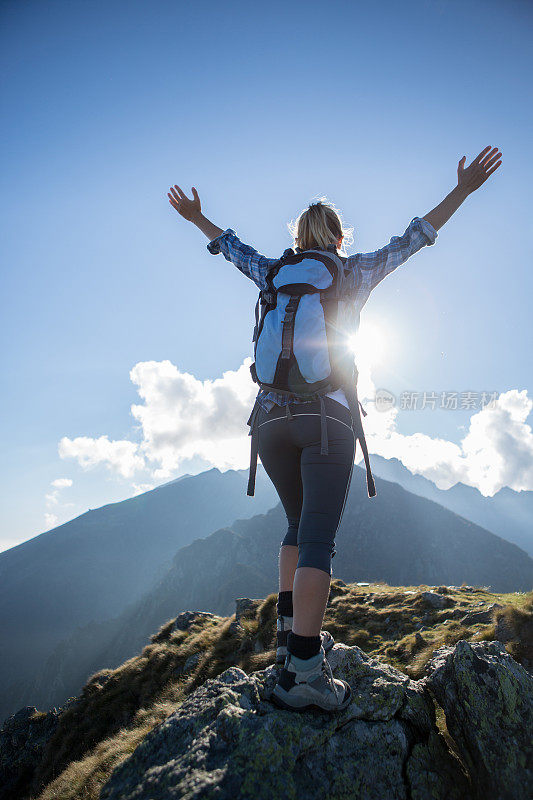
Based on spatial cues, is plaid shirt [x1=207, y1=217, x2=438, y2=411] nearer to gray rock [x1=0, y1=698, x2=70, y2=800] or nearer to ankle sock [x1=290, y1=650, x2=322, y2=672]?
ankle sock [x1=290, y1=650, x2=322, y2=672]

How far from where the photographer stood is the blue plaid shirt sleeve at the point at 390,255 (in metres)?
3.70

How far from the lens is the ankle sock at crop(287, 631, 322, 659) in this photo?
2721 mm

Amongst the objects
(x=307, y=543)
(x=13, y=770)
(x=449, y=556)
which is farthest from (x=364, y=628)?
(x=449, y=556)

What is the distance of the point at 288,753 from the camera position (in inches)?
99.0

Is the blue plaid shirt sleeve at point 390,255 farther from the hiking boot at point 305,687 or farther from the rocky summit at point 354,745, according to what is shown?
the rocky summit at point 354,745

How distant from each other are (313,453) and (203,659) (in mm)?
8800

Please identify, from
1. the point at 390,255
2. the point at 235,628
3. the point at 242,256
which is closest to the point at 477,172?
the point at 390,255

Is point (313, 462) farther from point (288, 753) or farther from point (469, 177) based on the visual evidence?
point (469, 177)

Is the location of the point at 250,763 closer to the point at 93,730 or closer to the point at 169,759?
the point at 169,759

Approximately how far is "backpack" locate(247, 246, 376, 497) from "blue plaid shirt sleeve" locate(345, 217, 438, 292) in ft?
0.65

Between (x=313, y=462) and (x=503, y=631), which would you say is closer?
(x=313, y=462)

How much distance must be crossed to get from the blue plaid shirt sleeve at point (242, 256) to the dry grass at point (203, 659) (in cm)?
564

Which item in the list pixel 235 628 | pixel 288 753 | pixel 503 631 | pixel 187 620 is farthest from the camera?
pixel 187 620

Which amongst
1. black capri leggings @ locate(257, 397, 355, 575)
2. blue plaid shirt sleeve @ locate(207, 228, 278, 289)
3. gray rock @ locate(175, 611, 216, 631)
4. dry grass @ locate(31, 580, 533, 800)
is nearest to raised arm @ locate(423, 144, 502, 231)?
blue plaid shirt sleeve @ locate(207, 228, 278, 289)
